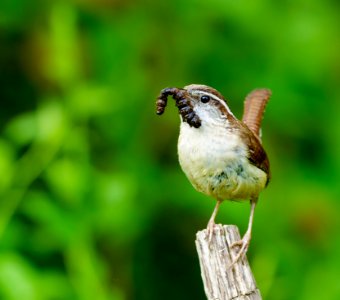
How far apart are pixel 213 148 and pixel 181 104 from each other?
20cm

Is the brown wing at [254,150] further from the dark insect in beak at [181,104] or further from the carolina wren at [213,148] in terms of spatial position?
the dark insect in beak at [181,104]

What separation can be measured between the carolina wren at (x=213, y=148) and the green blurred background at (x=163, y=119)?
4.40ft

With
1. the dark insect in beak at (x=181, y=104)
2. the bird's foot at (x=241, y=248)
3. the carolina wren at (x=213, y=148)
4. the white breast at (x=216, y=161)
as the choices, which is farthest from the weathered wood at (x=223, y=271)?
the dark insect in beak at (x=181, y=104)

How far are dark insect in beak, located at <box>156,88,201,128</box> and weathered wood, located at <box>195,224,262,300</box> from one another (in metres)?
0.45

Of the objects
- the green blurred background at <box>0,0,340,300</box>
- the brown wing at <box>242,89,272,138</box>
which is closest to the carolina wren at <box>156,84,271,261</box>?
the brown wing at <box>242,89,272,138</box>

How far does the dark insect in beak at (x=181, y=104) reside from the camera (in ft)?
11.4

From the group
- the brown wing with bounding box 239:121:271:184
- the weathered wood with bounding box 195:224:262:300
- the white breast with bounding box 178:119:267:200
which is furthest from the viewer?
the brown wing with bounding box 239:121:271:184

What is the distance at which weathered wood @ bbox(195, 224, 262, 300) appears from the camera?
10.3 ft

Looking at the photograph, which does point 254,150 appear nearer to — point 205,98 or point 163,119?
point 205,98

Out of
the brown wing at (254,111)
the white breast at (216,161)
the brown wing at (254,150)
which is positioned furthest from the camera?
the brown wing at (254,111)

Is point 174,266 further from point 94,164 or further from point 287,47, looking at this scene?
point 287,47

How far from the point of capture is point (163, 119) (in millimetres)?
5879

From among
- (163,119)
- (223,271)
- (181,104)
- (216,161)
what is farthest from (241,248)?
(163,119)

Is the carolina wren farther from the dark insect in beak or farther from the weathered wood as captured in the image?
the weathered wood
